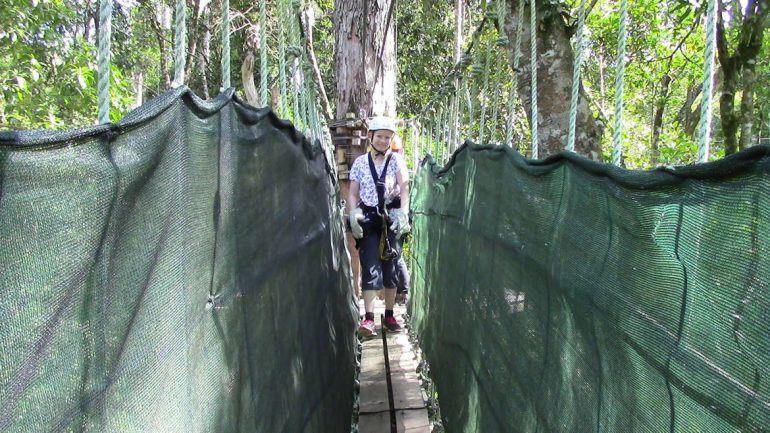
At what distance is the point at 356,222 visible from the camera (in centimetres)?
407

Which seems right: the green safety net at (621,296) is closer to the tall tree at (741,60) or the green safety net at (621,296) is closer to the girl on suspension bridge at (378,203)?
the girl on suspension bridge at (378,203)

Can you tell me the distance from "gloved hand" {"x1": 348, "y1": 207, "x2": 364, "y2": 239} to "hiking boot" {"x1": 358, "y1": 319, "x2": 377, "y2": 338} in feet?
2.22

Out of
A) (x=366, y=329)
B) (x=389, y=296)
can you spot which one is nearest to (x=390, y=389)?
(x=366, y=329)

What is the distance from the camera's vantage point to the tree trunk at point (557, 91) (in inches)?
138

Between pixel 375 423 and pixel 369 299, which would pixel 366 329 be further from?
pixel 375 423

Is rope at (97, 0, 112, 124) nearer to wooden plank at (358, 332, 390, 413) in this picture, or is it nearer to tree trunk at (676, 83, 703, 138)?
wooden plank at (358, 332, 390, 413)

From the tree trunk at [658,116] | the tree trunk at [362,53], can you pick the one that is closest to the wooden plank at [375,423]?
the tree trunk at [362,53]

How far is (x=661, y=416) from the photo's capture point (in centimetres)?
93

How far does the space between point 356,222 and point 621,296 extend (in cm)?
308

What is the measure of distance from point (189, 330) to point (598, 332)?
31.7 inches

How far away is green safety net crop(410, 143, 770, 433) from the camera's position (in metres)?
0.77

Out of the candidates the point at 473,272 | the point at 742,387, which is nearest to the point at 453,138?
the point at 473,272

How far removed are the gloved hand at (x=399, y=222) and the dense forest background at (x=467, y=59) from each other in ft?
2.79

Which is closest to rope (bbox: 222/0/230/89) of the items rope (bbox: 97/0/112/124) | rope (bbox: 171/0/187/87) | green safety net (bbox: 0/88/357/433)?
green safety net (bbox: 0/88/357/433)
